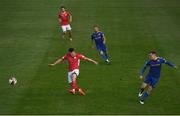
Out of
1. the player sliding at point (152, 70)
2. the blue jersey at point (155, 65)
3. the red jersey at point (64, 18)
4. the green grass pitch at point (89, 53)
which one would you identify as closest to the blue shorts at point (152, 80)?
the player sliding at point (152, 70)

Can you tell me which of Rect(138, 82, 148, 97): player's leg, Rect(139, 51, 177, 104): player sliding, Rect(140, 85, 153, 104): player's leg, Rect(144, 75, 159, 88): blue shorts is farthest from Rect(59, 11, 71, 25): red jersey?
Rect(144, 75, 159, 88): blue shorts

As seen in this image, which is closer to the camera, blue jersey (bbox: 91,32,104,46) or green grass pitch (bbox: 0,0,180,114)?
green grass pitch (bbox: 0,0,180,114)

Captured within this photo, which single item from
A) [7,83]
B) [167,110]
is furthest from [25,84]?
[167,110]

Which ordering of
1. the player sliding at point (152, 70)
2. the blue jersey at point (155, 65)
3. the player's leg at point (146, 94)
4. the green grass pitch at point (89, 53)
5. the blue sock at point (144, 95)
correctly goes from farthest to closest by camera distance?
the green grass pitch at point (89, 53) → the blue sock at point (144, 95) → the player's leg at point (146, 94) → the blue jersey at point (155, 65) → the player sliding at point (152, 70)

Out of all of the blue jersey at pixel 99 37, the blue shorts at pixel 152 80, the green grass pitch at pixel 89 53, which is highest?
the blue jersey at pixel 99 37

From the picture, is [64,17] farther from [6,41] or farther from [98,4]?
[98,4]

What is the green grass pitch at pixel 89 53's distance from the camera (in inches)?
861

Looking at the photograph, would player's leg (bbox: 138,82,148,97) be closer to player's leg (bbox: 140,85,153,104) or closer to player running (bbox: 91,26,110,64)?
player's leg (bbox: 140,85,153,104)

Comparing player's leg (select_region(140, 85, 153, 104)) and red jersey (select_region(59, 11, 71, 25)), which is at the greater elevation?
red jersey (select_region(59, 11, 71, 25))

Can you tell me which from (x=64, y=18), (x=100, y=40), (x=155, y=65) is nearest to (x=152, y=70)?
(x=155, y=65)

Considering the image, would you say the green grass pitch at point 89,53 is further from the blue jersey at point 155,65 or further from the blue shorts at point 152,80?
the blue jersey at point 155,65

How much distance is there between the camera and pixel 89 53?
3141 cm

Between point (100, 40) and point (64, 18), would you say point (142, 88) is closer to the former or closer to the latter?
point (100, 40)

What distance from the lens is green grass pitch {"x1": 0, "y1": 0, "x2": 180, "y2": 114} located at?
21.9 m
